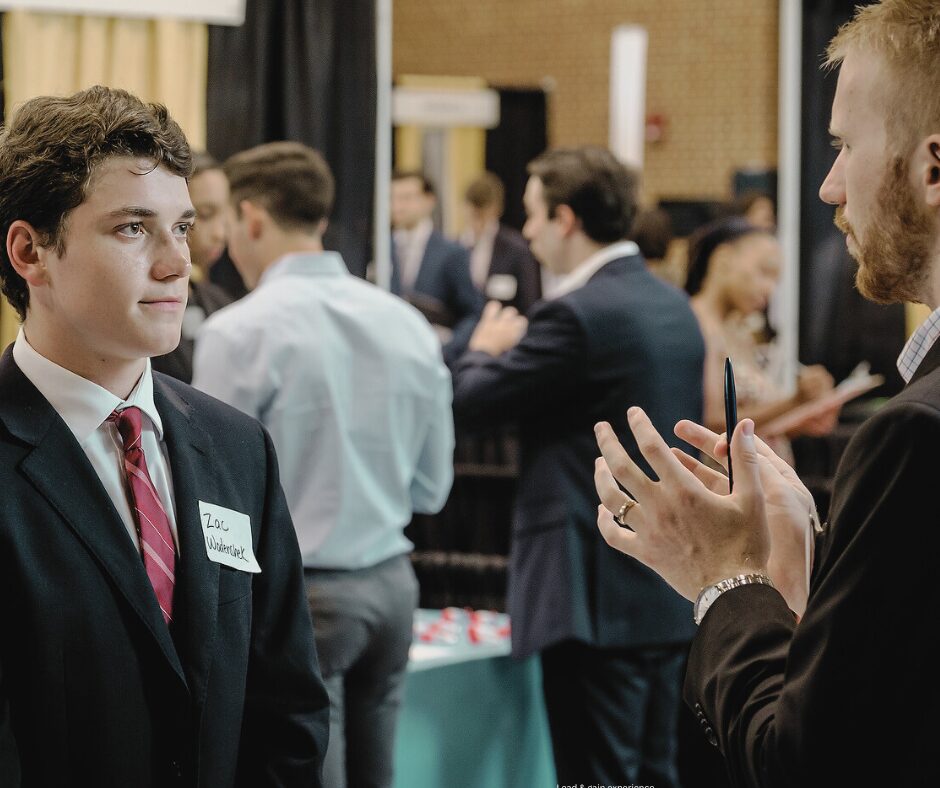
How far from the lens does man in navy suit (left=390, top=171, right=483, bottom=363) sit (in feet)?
22.6

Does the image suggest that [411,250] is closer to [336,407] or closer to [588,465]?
[588,465]

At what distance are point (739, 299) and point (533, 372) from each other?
1.06m

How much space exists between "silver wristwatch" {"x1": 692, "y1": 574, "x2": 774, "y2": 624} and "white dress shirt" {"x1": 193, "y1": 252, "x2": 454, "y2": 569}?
4.37 feet

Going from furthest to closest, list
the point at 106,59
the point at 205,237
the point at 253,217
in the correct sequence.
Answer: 1. the point at 205,237
2. the point at 106,59
3. the point at 253,217

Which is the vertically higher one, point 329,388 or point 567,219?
point 567,219

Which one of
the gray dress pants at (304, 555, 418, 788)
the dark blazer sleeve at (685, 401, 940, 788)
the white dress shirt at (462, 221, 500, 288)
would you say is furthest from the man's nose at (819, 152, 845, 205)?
the white dress shirt at (462, 221, 500, 288)

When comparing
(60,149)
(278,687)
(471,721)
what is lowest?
(471,721)

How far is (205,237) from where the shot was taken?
3330 millimetres

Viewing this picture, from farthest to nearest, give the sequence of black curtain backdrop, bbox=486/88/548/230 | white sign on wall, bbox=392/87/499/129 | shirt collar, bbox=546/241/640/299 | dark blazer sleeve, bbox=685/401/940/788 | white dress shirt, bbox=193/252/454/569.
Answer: black curtain backdrop, bbox=486/88/548/230 < white sign on wall, bbox=392/87/499/129 < shirt collar, bbox=546/241/640/299 < white dress shirt, bbox=193/252/454/569 < dark blazer sleeve, bbox=685/401/940/788

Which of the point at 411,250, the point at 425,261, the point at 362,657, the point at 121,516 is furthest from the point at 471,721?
the point at 411,250

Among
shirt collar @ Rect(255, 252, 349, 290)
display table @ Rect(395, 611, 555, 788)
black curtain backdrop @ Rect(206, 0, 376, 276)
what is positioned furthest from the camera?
black curtain backdrop @ Rect(206, 0, 376, 276)

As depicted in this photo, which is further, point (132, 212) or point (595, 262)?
point (595, 262)

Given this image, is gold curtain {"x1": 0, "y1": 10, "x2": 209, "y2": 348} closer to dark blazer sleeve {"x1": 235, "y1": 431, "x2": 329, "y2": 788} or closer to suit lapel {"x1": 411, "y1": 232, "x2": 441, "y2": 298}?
dark blazer sleeve {"x1": 235, "y1": 431, "x2": 329, "y2": 788}

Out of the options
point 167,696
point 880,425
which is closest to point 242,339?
point 167,696
